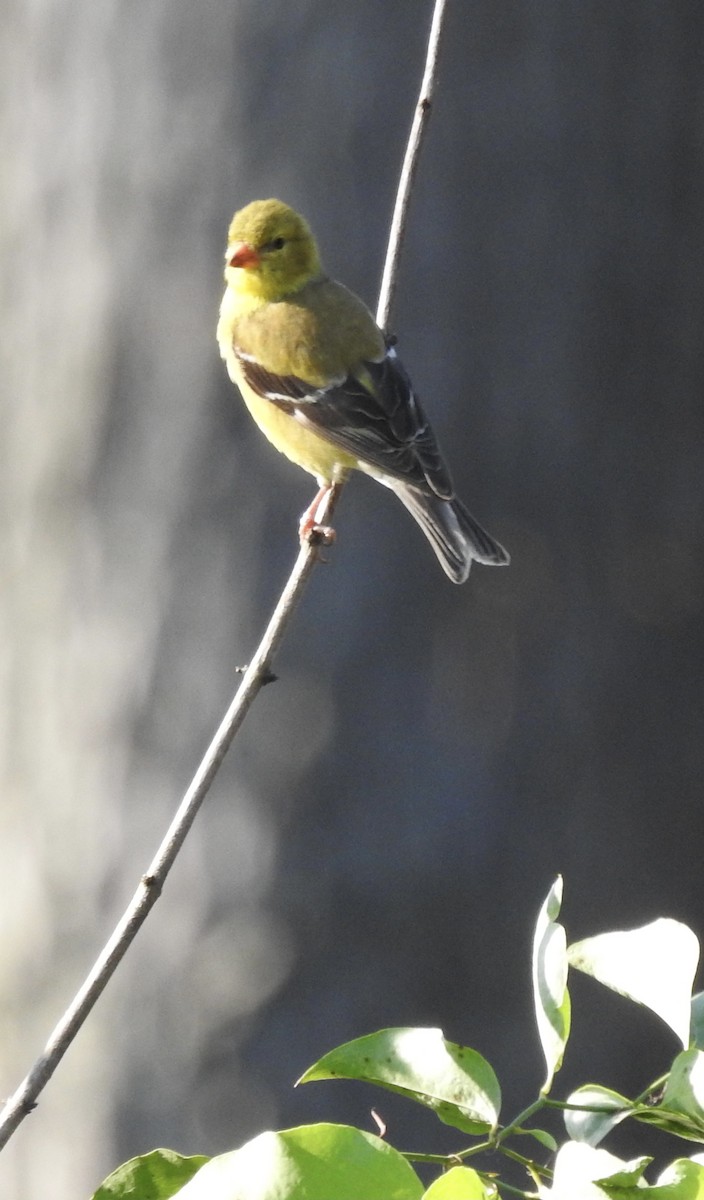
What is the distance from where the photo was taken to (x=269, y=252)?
2.56 metres

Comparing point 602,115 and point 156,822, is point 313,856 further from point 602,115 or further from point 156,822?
point 602,115

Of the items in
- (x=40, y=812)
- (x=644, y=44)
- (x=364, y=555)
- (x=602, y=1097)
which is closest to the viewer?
(x=602, y=1097)

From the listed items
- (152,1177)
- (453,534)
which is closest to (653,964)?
(152,1177)

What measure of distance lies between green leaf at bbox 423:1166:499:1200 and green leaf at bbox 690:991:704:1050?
0.22m

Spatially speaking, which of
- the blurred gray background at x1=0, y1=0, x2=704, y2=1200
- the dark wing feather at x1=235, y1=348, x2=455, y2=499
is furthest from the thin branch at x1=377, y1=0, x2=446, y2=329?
the blurred gray background at x1=0, y1=0, x2=704, y2=1200

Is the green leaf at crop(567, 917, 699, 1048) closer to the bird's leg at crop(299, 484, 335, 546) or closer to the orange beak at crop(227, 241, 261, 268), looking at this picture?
the bird's leg at crop(299, 484, 335, 546)

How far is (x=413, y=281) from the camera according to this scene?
294 cm

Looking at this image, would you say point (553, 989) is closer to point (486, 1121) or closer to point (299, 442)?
point (486, 1121)

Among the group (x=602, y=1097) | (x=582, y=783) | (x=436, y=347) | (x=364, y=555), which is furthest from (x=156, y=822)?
(x=602, y=1097)

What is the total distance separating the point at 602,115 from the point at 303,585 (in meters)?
1.82

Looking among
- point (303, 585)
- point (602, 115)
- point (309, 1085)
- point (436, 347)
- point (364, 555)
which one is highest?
point (602, 115)

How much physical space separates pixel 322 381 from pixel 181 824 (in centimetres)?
151

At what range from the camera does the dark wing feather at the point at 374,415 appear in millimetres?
2287

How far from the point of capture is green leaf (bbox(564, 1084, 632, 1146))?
2.30 feet
